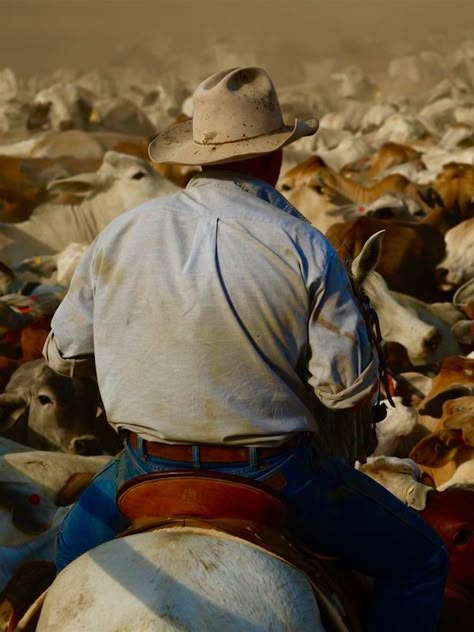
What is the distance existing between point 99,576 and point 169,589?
18 centimetres

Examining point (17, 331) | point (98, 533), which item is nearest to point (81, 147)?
A: point (17, 331)

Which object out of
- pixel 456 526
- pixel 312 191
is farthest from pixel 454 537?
pixel 312 191

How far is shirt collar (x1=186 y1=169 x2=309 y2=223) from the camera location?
3250mm

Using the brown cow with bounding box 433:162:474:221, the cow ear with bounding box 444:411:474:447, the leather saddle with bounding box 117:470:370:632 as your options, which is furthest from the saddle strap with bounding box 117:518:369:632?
the brown cow with bounding box 433:162:474:221

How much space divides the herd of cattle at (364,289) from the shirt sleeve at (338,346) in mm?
770

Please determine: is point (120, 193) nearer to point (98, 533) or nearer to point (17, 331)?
point (17, 331)

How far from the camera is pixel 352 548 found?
125 inches

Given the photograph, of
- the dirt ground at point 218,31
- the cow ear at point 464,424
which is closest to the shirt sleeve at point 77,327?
the cow ear at point 464,424

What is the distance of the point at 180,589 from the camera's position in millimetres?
2605

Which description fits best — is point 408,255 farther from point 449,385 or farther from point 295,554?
point 295,554

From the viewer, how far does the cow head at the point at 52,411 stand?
249 inches

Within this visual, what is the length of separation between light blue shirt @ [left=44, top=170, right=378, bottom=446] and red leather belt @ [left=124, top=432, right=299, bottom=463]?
0.09ft

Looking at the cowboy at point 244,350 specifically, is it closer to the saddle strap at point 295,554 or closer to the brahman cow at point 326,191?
the saddle strap at point 295,554

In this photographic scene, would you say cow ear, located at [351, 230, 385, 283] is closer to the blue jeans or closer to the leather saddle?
the blue jeans
